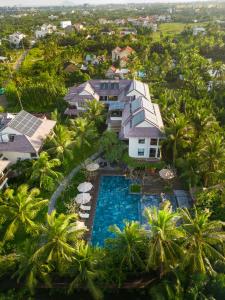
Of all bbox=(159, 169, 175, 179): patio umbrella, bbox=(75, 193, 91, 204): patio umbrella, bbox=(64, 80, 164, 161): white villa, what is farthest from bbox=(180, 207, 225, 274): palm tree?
bbox=(64, 80, 164, 161): white villa

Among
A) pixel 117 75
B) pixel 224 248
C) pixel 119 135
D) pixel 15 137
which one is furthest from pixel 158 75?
pixel 224 248

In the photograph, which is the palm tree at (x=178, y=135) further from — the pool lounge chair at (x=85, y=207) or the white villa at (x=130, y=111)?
the pool lounge chair at (x=85, y=207)

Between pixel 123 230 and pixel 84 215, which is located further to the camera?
pixel 84 215

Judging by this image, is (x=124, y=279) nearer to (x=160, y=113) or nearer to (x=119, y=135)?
(x=119, y=135)

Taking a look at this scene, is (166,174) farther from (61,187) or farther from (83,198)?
(61,187)

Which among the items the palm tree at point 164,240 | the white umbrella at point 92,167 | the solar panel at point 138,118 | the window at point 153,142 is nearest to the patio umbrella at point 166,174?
the window at point 153,142

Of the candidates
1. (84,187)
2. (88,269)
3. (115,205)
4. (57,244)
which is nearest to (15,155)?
(84,187)

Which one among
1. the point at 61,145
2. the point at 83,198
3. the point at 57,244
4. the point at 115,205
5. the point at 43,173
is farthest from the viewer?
the point at 61,145
